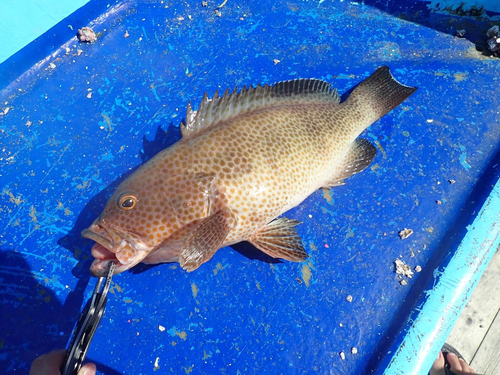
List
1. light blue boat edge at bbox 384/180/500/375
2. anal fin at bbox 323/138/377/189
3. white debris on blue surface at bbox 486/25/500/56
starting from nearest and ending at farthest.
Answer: light blue boat edge at bbox 384/180/500/375
anal fin at bbox 323/138/377/189
white debris on blue surface at bbox 486/25/500/56

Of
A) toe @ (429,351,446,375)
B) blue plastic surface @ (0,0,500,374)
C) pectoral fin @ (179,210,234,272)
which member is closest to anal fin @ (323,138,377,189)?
blue plastic surface @ (0,0,500,374)

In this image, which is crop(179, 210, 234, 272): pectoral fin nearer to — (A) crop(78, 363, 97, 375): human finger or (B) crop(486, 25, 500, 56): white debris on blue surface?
(A) crop(78, 363, 97, 375): human finger

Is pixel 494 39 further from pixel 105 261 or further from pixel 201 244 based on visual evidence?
pixel 105 261

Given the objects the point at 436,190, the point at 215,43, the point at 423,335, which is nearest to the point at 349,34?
the point at 215,43

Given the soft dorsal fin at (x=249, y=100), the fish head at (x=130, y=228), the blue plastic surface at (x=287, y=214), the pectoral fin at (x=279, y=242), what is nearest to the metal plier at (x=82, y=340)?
the fish head at (x=130, y=228)

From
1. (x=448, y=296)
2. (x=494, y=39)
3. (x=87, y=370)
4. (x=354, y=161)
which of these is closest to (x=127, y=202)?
(x=87, y=370)

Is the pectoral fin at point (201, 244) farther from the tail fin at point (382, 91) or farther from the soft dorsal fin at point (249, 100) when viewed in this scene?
the tail fin at point (382, 91)
